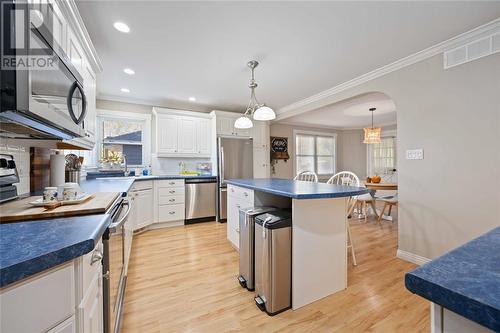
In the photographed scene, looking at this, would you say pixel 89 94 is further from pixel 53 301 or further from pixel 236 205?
pixel 53 301

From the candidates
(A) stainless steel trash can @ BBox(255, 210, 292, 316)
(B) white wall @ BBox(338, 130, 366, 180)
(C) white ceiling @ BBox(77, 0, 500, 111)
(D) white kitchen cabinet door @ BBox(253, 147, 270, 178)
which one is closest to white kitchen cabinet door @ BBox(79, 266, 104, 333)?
(A) stainless steel trash can @ BBox(255, 210, 292, 316)

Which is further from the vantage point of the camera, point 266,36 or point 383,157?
point 383,157

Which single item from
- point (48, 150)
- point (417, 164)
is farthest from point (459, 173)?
point (48, 150)

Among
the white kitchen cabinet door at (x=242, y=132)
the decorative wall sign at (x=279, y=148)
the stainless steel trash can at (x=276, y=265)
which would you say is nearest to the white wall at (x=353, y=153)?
the decorative wall sign at (x=279, y=148)

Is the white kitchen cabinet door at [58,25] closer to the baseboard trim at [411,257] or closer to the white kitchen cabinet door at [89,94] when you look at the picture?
the white kitchen cabinet door at [89,94]

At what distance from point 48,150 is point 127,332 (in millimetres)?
1698

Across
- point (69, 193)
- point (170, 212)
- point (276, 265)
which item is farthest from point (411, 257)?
point (170, 212)

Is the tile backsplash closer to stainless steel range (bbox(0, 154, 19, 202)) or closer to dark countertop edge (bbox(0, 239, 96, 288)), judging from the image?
stainless steel range (bbox(0, 154, 19, 202))

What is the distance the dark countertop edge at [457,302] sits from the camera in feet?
1.08

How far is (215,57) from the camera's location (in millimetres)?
2545

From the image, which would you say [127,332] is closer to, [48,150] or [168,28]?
[48,150]

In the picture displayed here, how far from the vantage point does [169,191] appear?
3838 mm

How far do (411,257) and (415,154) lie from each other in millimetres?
1208

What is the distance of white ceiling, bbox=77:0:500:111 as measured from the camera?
1750mm
